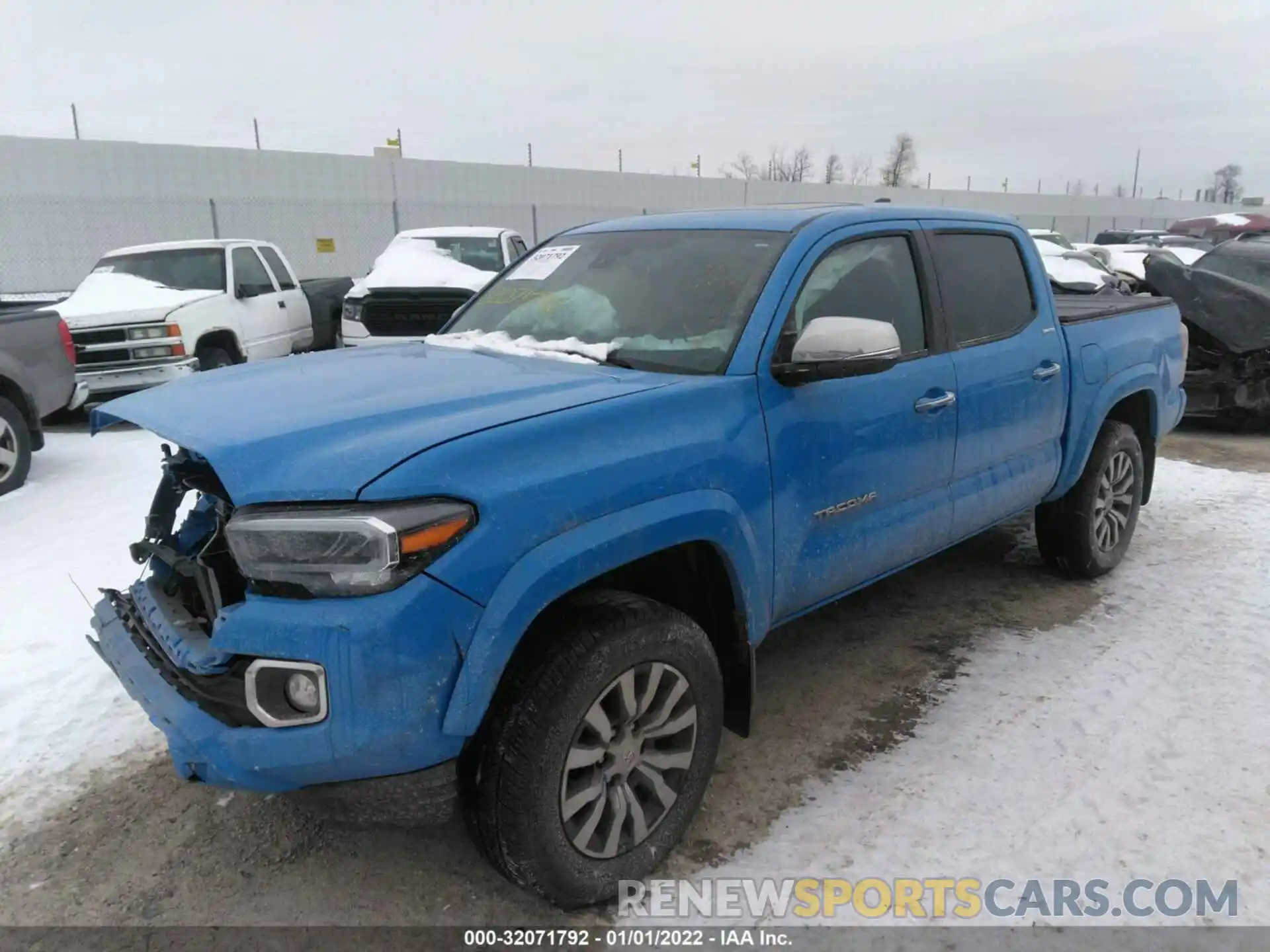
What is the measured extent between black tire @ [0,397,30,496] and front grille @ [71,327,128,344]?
233 centimetres

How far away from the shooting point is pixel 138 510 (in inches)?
230

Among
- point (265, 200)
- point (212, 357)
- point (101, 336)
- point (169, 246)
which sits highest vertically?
point (265, 200)

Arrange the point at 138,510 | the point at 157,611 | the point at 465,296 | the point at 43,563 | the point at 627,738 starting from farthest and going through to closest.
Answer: the point at 465,296 → the point at 138,510 → the point at 43,563 → the point at 157,611 → the point at 627,738

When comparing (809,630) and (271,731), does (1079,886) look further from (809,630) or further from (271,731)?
(271,731)

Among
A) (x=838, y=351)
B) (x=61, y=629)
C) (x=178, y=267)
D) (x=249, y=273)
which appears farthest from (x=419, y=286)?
(x=838, y=351)

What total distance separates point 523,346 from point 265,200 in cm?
1893

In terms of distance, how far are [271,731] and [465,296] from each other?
765 cm

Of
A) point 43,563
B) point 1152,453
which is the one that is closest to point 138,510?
point 43,563

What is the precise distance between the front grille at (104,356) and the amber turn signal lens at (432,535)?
7938 mm

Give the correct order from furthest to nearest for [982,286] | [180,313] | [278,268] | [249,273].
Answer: [278,268] < [249,273] < [180,313] < [982,286]

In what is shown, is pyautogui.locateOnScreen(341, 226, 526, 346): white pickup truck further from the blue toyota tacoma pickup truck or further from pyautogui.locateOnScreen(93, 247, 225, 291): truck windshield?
the blue toyota tacoma pickup truck

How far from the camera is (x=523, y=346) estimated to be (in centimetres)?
330

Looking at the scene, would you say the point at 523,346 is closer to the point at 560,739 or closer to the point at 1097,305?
the point at 560,739

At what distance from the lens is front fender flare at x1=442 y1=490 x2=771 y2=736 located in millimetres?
2111
